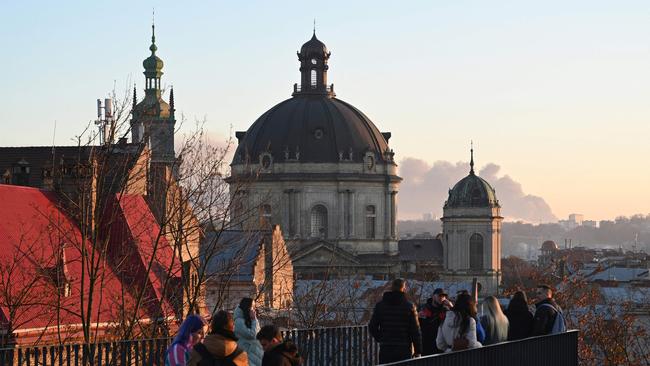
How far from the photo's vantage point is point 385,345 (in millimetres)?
23078

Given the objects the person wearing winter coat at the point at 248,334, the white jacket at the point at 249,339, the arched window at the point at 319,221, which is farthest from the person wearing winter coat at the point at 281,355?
the arched window at the point at 319,221

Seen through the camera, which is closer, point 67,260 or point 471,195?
point 67,260

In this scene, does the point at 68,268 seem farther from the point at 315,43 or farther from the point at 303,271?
the point at 315,43

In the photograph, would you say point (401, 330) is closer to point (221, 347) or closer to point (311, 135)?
point (221, 347)

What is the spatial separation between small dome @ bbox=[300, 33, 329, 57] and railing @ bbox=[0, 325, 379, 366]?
14220 centimetres

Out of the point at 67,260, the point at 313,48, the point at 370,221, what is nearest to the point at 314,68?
the point at 313,48

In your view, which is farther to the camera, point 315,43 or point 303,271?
point 315,43

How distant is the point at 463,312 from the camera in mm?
22516

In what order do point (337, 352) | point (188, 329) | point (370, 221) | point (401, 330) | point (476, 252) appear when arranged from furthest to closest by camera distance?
1. point (476, 252)
2. point (370, 221)
3. point (337, 352)
4. point (401, 330)
5. point (188, 329)

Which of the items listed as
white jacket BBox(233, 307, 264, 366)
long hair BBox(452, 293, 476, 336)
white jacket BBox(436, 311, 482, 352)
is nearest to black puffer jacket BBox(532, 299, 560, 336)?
white jacket BBox(436, 311, 482, 352)

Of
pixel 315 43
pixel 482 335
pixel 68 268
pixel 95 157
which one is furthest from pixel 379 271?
pixel 482 335

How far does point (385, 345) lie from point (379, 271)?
133 meters

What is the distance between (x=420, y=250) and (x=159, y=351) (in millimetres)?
150325

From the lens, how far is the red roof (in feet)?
132
